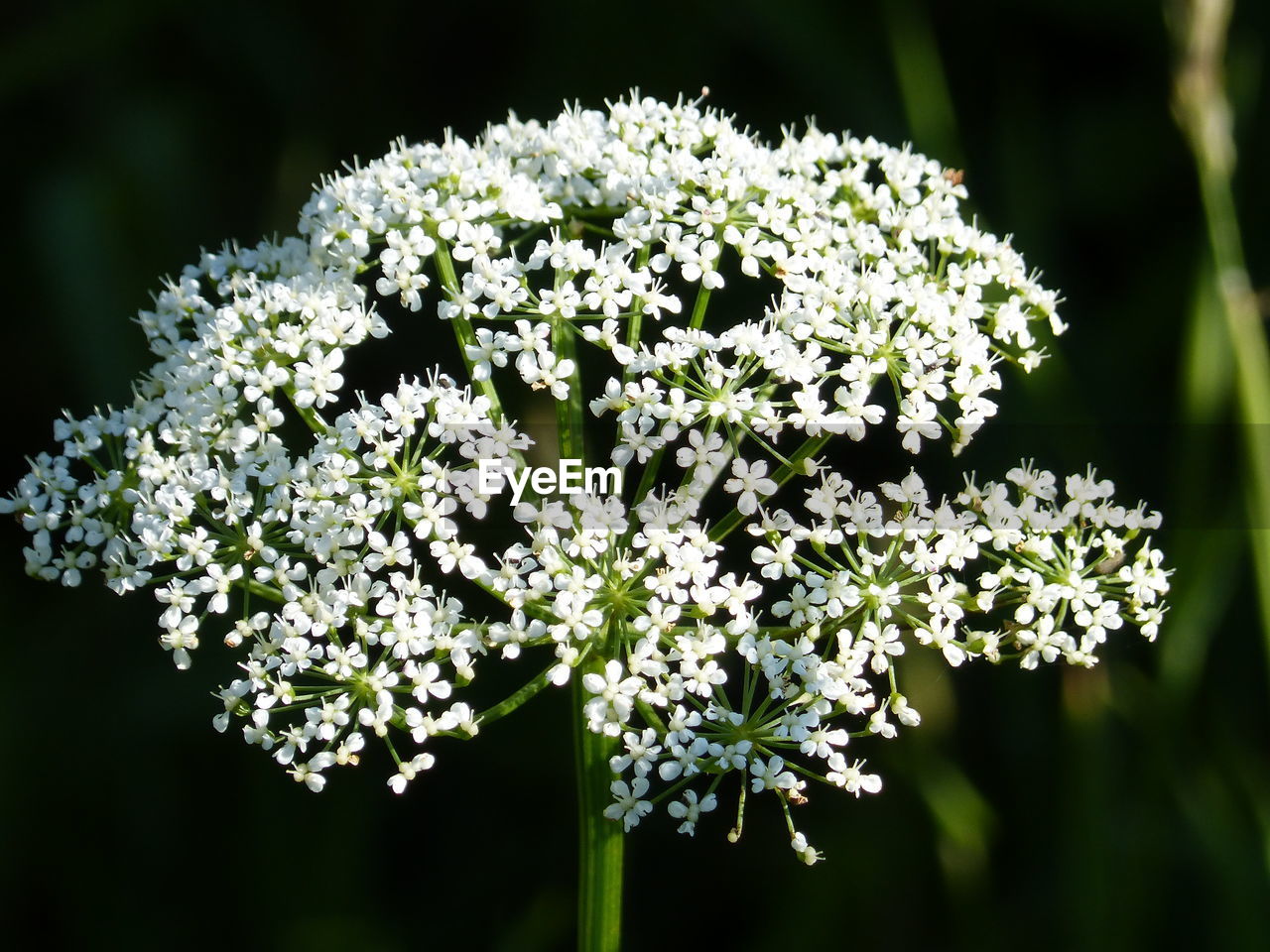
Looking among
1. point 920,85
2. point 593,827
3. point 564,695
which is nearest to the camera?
point 593,827

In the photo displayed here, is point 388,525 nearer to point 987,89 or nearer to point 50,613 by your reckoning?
point 50,613

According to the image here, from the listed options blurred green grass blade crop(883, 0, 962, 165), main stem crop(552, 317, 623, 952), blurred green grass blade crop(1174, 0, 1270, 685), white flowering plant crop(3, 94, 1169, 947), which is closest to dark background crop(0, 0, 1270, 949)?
blurred green grass blade crop(883, 0, 962, 165)

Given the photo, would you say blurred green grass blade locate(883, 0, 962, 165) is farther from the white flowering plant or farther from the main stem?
the main stem

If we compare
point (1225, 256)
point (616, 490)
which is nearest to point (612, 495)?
point (616, 490)

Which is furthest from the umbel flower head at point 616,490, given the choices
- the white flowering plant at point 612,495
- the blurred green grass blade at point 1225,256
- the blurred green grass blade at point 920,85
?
the blurred green grass blade at point 920,85

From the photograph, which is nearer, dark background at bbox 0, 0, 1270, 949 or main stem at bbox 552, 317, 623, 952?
main stem at bbox 552, 317, 623, 952

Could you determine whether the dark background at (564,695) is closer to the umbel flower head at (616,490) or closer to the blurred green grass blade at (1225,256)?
the blurred green grass blade at (1225,256)

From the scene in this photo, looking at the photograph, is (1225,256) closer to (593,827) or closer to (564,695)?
(593,827)

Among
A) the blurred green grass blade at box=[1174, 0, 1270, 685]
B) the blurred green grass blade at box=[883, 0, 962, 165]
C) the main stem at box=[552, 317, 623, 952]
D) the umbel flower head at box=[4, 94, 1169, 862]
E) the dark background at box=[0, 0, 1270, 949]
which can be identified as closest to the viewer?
the umbel flower head at box=[4, 94, 1169, 862]

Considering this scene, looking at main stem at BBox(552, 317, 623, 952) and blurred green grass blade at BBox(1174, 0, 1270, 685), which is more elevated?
blurred green grass blade at BBox(1174, 0, 1270, 685)
